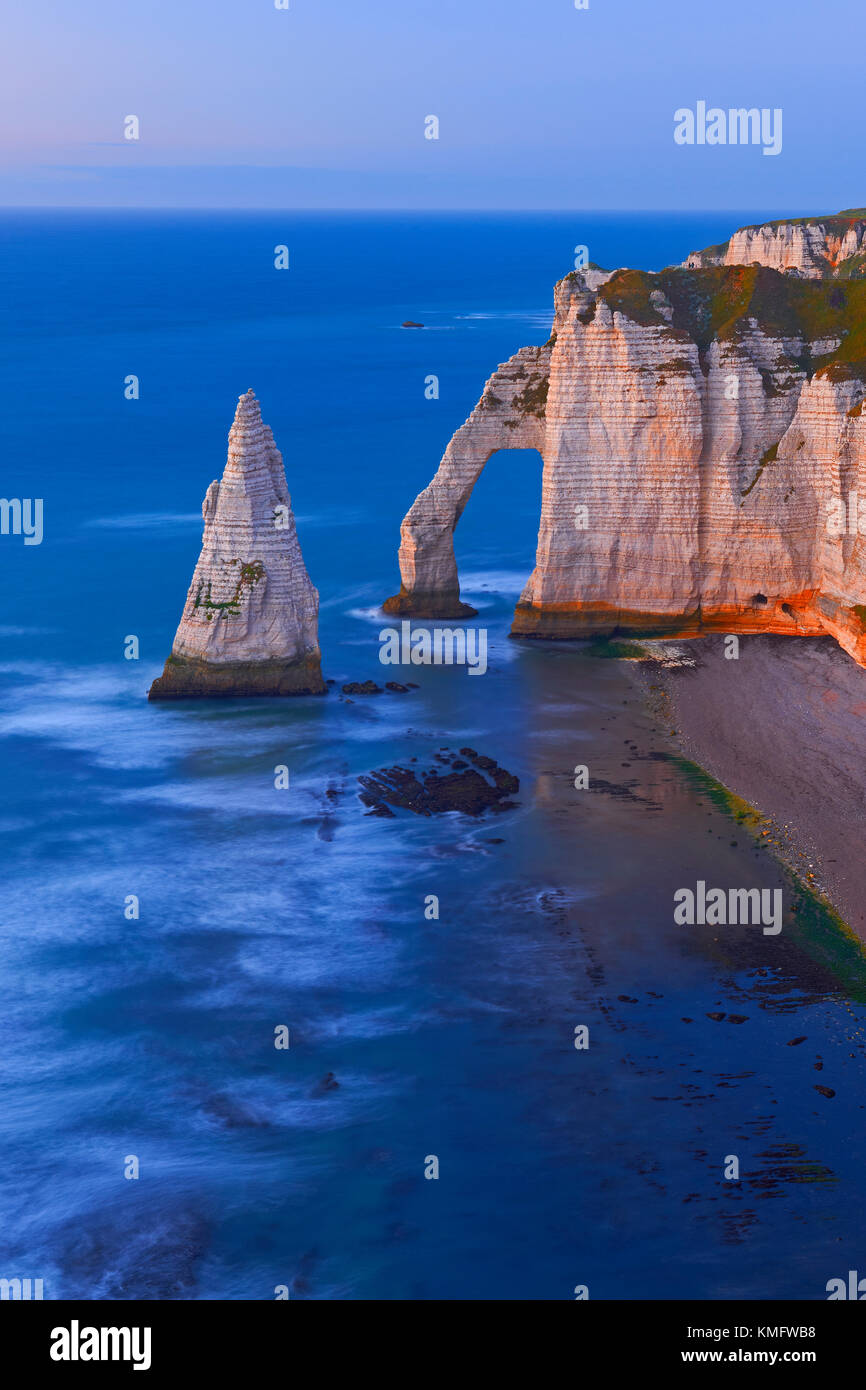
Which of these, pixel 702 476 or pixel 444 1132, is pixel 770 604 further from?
pixel 444 1132

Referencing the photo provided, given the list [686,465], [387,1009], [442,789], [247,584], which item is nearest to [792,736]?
[442,789]

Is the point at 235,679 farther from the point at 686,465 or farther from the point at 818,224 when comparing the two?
the point at 818,224

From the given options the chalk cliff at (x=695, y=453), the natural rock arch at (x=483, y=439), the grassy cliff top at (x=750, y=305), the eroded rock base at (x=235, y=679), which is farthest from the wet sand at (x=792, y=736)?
the eroded rock base at (x=235, y=679)

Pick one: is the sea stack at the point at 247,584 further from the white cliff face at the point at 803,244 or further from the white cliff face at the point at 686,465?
the white cliff face at the point at 803,244

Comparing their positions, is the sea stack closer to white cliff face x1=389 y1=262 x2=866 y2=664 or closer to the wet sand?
white cliff face x1=389 y1=262 x2=866 y2=664

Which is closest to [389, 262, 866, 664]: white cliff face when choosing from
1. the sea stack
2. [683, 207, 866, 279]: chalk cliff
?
the sea stack
